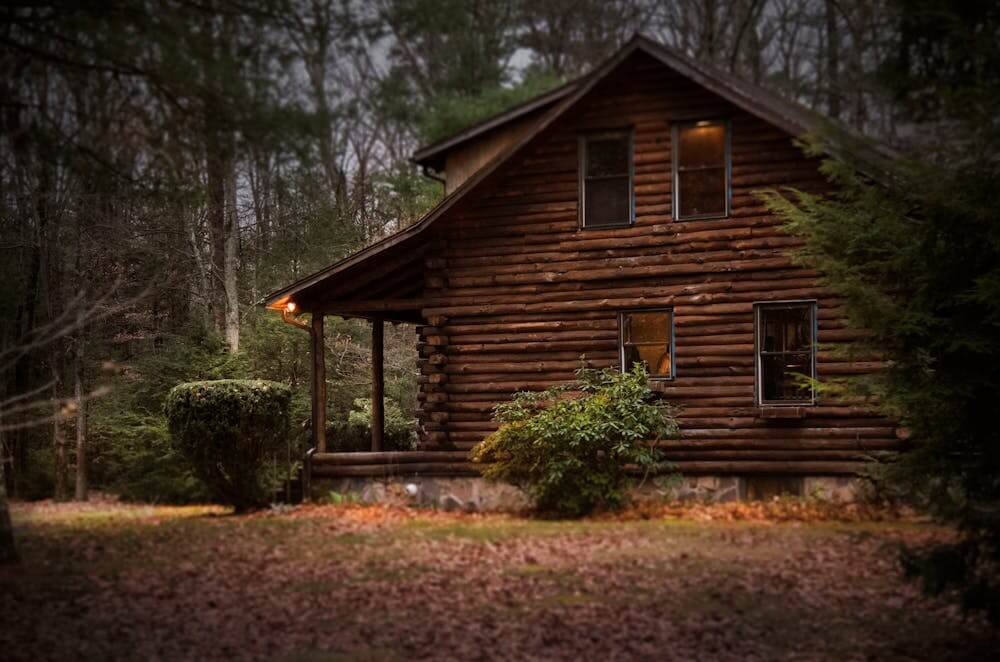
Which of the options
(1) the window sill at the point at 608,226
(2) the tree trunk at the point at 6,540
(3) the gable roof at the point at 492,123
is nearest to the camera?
(2) the tree trunk at the point at 6,540

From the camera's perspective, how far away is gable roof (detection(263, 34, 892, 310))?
53.8ft

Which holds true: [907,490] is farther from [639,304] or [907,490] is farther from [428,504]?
[428,504]

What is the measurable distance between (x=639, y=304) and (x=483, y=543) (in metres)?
6.04

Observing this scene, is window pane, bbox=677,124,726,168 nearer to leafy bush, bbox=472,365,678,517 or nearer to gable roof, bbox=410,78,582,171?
gable roof, bbox=410,78,582,171

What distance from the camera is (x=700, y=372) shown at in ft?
55.5

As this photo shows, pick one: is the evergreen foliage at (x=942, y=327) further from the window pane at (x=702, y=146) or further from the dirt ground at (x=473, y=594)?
the window pane at (x=702, y=146)

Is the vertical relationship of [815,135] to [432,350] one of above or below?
above

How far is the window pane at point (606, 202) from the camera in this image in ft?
57.9

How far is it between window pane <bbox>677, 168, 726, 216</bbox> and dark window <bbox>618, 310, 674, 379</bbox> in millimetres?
1801

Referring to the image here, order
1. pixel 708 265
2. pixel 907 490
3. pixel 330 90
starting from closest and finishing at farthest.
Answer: pixel 330 90
pixel 907 490
pixel 708 265

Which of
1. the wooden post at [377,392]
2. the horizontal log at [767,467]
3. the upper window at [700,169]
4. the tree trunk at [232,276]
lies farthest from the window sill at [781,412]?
the tree trunk at [232,276]

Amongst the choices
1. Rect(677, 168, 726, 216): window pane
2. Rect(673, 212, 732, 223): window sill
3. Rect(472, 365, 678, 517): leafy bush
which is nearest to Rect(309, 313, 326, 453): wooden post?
Rect(472, 365, 678, 517): leafy bush

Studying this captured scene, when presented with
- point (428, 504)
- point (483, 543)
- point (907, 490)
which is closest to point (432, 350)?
point (428, 504)

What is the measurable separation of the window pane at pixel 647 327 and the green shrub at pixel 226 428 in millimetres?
5952
